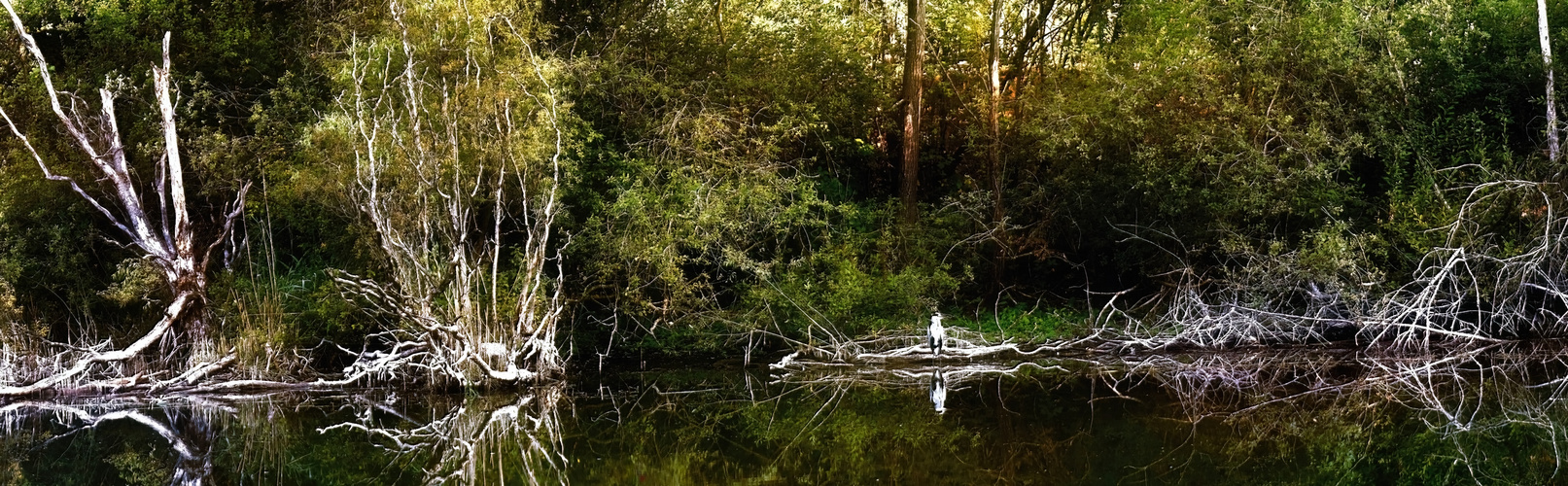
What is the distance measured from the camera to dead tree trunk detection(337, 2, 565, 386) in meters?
12.0

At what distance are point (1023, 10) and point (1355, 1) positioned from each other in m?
5.40

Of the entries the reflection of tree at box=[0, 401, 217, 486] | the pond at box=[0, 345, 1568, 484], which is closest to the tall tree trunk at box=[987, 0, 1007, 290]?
the pond at box=[0, 345, 1568, 484]

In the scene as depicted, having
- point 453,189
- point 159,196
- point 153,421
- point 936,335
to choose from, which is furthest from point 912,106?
point 153,421

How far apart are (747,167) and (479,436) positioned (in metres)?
6.45

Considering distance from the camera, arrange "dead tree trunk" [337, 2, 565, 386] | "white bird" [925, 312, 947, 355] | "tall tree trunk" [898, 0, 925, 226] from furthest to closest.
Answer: "tall tree trunk" [898, 0, 925, 226]
"white bird" [925, 312, 947, 355]
"dead tree trunk" [337, 2, 565, 386]

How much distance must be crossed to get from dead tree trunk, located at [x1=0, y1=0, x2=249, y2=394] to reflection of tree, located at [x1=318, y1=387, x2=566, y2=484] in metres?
3.05

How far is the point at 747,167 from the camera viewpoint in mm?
15031

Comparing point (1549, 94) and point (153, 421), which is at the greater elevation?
point (1549, 94)

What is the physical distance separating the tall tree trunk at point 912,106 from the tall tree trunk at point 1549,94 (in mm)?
6984

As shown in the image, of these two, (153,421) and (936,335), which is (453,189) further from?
(936,335)

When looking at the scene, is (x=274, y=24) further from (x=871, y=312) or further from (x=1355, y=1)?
(x=1355, y=1)

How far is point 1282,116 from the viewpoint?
1419cm

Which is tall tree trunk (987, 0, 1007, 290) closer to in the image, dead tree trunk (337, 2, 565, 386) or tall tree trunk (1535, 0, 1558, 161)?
dead tree trunk (337, 2, 565, 386)

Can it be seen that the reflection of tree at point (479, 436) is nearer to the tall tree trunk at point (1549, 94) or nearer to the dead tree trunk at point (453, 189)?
the dead tree trunk at point (453, 189)
